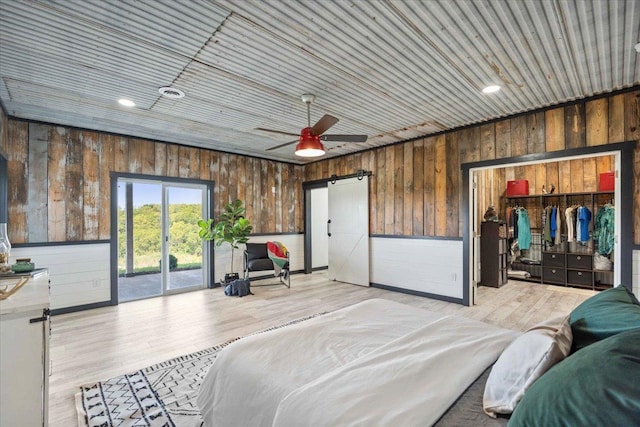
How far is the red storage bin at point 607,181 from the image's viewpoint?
5.46 metres

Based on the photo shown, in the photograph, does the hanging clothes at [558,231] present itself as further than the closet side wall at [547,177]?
Yes

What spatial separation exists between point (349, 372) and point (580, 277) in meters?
6.59

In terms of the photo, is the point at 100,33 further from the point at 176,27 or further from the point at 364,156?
the point at 364,156

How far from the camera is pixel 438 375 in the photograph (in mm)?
1273

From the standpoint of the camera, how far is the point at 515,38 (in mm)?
2412

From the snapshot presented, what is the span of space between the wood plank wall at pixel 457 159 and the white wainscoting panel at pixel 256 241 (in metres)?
1.65

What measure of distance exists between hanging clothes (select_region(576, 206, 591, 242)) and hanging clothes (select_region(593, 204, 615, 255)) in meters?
0.13

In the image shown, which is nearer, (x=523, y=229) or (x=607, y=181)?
(x=607, y=181)

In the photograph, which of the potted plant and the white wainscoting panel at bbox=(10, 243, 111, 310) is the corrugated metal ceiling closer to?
the white wainscoting panel at bbox=(10, 243, 111, 310)

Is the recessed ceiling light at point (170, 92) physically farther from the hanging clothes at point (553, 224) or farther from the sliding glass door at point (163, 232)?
the hanging clothes at point (553, 224)

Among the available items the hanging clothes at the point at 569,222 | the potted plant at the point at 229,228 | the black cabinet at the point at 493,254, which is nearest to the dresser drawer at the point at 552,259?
the hanging clothes at the point at 569,222

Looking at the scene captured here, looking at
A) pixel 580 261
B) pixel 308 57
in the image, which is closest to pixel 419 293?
pixel 580 261

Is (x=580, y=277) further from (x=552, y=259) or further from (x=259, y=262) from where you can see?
(x=259, y=262)

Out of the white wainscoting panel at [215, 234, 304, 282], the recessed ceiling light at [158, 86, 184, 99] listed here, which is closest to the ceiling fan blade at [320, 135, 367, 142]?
the recessed ceiling light at [158, 86, 184, 99]
